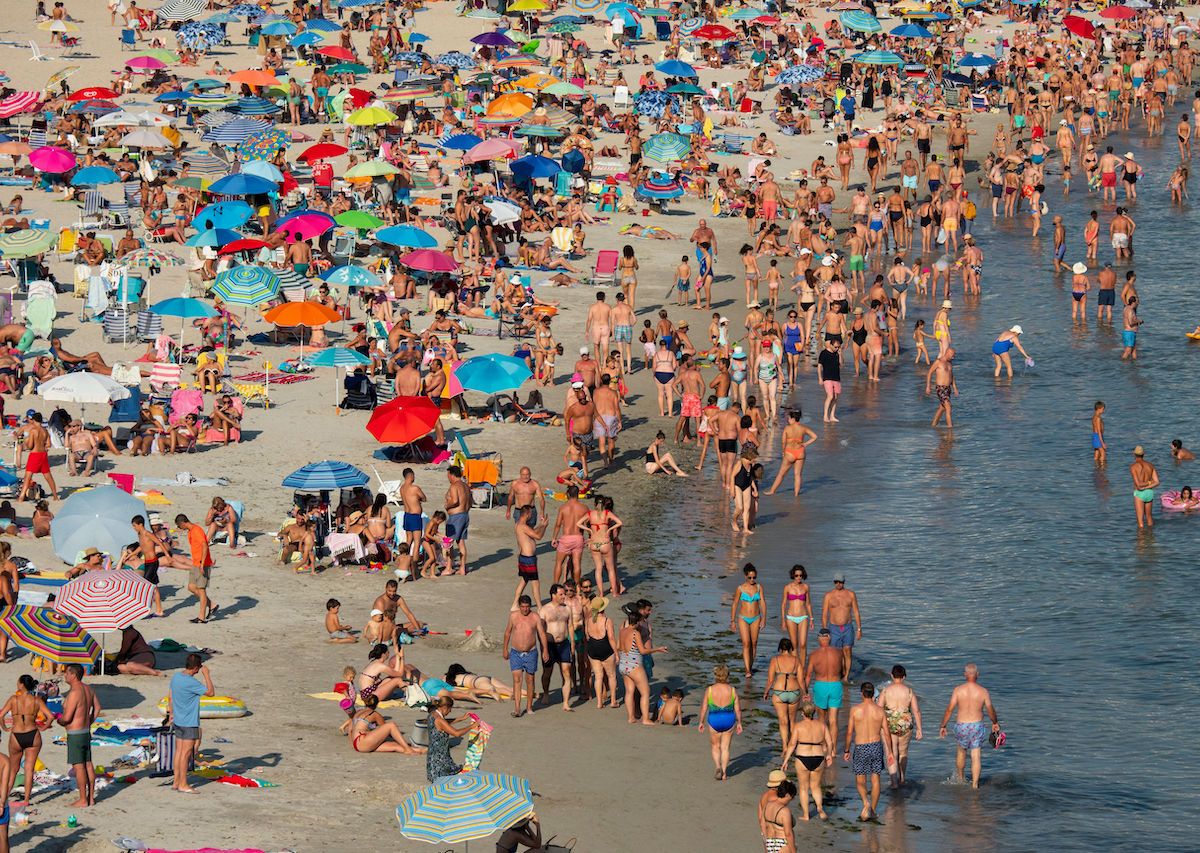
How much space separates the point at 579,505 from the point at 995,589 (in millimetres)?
5280

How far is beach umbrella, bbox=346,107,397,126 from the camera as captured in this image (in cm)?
3937

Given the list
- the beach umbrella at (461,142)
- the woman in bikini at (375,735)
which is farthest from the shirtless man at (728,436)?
the beach umbrella at (461,142)

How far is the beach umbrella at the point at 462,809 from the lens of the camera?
12422 mm

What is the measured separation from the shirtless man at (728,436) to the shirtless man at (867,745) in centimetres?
843

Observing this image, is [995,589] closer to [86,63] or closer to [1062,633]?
[1062,633]

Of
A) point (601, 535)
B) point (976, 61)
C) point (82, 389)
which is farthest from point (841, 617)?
point (976, 61)

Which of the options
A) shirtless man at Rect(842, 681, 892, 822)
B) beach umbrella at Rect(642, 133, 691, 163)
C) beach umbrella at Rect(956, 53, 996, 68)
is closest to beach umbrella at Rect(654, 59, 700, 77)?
beach umbrella at Rect(642, 133, 691, 163)

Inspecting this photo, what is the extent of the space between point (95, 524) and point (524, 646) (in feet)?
17.1

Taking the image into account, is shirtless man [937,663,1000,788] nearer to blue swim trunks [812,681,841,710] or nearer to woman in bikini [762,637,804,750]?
blue swim trunks [812,681,841,710]

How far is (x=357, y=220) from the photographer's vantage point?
32.6 metres

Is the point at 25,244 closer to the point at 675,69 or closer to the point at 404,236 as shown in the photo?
the point at 404,236

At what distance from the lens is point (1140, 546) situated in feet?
76.8

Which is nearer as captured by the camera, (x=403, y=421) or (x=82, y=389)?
(x=403, y=421)

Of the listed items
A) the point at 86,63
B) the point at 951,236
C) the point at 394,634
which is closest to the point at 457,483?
the point at 394,634
